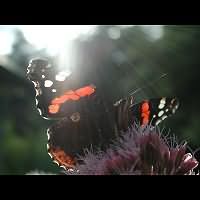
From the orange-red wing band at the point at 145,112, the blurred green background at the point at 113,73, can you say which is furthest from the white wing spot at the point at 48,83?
the blurred green background at the point at 113,73

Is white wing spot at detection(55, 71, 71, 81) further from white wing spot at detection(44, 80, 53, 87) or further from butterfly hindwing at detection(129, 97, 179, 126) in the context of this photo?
butterfly hindwing at detection(129, 97, 179, 126)

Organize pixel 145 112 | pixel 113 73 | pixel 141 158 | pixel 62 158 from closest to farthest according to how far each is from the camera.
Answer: pixel 141 158, pixel 62 158, pixel 145 112, pixel 113 73

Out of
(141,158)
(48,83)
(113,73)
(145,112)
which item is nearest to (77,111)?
(48,83)

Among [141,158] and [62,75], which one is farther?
[62,75]

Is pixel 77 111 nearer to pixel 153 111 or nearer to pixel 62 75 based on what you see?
pixel 62 75

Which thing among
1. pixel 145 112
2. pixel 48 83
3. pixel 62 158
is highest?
pixel 48 83

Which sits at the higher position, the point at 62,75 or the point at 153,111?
the point at 62,75
